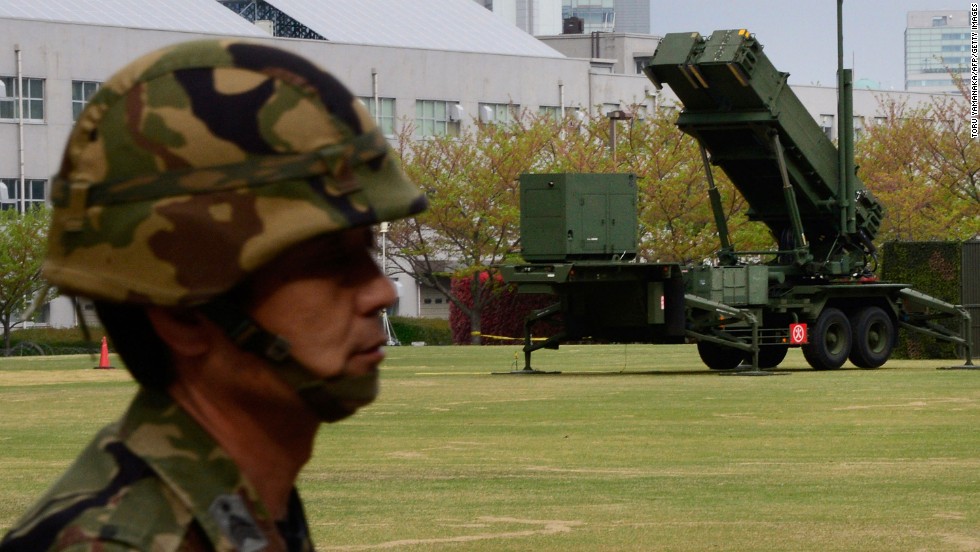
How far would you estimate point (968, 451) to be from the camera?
15.3 metres

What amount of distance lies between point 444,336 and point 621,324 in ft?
120

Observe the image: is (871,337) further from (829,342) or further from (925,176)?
(925,176)

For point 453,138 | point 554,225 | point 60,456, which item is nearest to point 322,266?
point 60,456

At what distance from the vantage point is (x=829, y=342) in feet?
107

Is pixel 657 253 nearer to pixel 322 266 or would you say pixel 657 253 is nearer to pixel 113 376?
pixel 113 376

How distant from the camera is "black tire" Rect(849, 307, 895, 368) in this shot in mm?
32812

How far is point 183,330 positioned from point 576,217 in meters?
28.6

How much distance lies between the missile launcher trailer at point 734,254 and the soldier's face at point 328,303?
2720 centimetres

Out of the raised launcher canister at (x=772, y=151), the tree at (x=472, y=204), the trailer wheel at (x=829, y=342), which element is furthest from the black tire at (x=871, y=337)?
the tree at (x=472, y=204)

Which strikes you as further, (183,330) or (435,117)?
(435,117)

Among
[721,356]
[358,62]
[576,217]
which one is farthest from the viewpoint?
[358,62]

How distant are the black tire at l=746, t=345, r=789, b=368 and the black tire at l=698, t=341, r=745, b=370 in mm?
251

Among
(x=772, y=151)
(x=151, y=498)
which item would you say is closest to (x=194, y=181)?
(x=151, y=498)

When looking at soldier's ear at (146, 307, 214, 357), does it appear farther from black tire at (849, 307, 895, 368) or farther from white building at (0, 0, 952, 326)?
white building at (0, 0, 952, 326)
